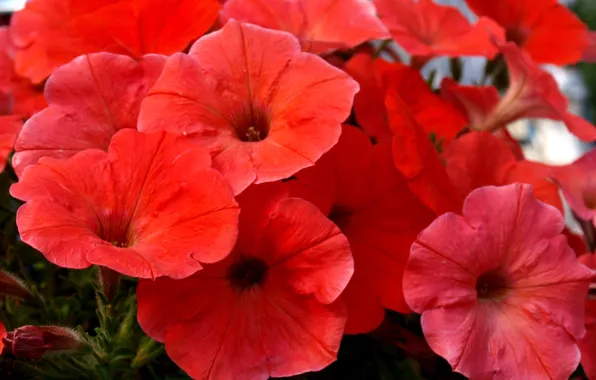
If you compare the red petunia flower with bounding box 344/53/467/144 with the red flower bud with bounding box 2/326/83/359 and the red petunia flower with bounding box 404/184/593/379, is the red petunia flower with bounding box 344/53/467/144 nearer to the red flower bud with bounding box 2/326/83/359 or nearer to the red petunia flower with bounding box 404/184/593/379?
the red petunia flower with bounding box 404/184/593/379

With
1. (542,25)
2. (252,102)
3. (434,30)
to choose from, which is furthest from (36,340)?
(542,25)

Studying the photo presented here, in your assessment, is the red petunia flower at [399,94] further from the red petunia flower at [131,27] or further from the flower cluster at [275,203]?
the red petunia flower at [131,27]

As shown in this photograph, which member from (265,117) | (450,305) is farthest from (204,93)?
(450,305)

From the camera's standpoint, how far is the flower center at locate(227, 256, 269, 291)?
42 cm

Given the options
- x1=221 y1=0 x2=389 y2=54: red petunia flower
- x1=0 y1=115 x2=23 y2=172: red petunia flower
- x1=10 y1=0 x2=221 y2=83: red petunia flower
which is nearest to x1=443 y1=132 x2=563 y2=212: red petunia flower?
x1=221 y1=0 x2=389 y2=54: red petunia flower

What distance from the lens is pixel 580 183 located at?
0.57 m

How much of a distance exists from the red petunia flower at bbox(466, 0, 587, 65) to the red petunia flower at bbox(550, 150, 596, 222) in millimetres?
143

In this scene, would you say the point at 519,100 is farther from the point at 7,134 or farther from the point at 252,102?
the point at 7,134

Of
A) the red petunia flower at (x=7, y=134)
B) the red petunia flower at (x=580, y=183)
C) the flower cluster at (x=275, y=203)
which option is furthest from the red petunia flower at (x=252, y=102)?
the red petunia flower at (x=580, y=183)

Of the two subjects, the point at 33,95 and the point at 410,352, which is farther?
the point at 33,95

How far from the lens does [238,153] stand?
1.35 ft

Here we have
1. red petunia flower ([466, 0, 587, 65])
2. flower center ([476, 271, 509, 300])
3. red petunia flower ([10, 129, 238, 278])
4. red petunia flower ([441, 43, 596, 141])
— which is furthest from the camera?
red petunia flower ([466, 0, 587, 65])

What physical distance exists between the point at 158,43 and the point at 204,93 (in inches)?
3.7

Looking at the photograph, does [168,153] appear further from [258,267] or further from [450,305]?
[450,305]
